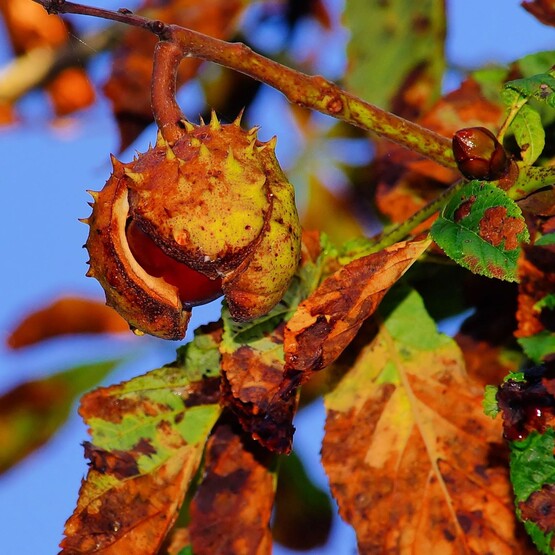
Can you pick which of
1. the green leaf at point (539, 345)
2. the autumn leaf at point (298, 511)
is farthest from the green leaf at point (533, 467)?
the autumn leaf at point (298, 511)

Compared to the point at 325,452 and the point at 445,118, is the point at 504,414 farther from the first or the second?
the point at 445,118

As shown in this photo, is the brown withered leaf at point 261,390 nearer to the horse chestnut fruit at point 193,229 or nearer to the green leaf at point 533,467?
the horse chestnut fruit at point 193,229

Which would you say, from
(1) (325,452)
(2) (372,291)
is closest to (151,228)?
(2) (372,291)

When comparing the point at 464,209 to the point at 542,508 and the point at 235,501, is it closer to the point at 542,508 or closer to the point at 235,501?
the point at 542,508

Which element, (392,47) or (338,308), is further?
(392,47)

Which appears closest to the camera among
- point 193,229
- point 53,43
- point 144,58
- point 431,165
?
point 193,229

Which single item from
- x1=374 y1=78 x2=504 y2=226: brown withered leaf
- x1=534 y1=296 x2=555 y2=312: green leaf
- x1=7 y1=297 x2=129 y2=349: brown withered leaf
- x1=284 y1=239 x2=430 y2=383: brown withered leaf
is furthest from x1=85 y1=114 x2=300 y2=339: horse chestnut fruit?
x1=7 y1=297 x2=129 y2=349: brown withered leaf

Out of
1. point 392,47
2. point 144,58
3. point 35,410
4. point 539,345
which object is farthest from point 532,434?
point 35,410
